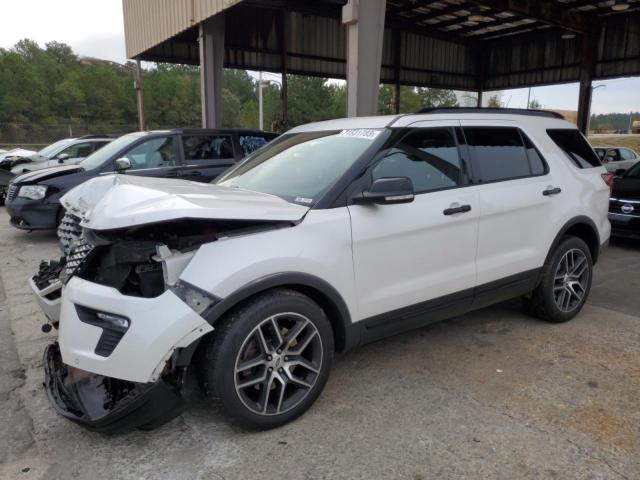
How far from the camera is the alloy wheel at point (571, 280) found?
4.34 m

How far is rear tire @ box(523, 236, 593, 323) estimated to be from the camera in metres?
4.25

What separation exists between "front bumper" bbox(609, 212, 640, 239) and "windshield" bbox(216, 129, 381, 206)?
5.59 metres

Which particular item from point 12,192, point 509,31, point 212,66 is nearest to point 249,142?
point 12,192

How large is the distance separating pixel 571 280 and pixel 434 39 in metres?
18.2

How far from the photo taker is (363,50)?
748cm

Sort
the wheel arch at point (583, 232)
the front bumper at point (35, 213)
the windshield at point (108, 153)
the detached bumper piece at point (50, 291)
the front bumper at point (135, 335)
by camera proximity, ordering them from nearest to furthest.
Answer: the front bumper at point (135, 335)
the detached bumper piece at point (50, 291)
the wheel arch at point (583, 232)
the front bumper at point (35, 213)
the windshield at point (108, 153)

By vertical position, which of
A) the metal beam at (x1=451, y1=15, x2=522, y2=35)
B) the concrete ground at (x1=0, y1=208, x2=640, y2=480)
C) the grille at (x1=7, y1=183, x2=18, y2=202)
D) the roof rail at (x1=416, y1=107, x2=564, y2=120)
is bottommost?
the concrete ground at (x1=0, y1=208, x2=640, y2=480)

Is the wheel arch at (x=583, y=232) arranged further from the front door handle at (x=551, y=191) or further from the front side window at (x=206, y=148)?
the front side window at (x=206, y=148)

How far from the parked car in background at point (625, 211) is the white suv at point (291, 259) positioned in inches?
147

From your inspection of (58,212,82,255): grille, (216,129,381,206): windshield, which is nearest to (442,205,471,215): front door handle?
(216,129,381,206): windshield

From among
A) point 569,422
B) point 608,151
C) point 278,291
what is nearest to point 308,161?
point 278,291

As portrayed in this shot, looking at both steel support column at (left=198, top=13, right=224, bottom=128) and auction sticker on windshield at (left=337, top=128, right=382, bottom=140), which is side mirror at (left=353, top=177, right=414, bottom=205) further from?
steel support column at (left=198, top=13, right=224, bottom=128)

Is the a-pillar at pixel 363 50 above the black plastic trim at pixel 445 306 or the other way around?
above

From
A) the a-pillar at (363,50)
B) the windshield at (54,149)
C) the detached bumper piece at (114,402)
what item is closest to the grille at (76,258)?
the detached bumper piece at (114,402)
